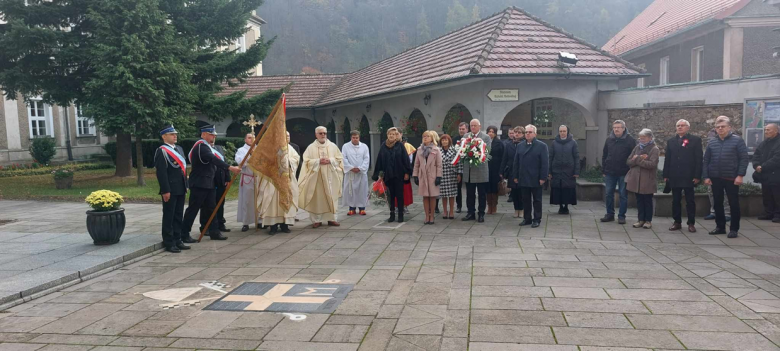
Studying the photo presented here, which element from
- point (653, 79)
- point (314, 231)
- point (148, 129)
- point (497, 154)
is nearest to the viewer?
point (314, 231)

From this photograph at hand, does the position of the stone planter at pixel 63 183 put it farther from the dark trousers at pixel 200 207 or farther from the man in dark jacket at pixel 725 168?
the man in dark jacket at pixel 725 168

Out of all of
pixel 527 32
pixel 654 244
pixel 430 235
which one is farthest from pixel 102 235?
pixel 527 32

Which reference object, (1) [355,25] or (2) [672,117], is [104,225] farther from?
(1) [355,25]

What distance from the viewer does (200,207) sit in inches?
347

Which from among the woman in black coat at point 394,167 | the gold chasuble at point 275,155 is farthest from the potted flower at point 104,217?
the woman in black coat at point 394,167

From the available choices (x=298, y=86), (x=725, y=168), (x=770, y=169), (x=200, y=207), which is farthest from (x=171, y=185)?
(x=298, y=86)

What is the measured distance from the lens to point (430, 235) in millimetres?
8875

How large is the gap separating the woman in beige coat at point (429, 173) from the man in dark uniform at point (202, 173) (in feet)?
11.2

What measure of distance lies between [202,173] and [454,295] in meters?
4.89

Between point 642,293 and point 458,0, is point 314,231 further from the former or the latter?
point 458,0

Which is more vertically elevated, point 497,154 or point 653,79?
point 653,79

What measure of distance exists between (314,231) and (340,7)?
2995 inches

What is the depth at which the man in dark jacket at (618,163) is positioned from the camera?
960cm

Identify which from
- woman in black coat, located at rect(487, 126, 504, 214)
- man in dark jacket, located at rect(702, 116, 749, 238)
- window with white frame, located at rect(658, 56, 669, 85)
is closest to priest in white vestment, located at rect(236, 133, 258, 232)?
woman in black coat, located at rect(487, 126, 504, 214)
